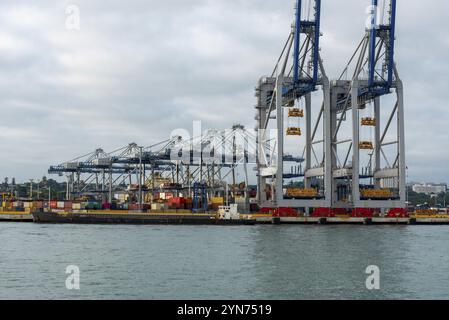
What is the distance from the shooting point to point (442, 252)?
156ft

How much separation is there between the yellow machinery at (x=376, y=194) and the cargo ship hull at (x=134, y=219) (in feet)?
59.7

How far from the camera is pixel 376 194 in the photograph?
93750 millimetres

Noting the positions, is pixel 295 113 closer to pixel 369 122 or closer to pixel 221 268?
pixel 369 122

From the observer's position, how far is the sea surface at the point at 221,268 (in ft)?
91.4

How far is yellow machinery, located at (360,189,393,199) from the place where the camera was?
93562mm

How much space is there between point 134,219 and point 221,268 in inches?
2213

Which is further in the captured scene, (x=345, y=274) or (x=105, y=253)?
(x=105, y=253)

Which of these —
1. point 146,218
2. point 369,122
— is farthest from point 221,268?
point 369,122

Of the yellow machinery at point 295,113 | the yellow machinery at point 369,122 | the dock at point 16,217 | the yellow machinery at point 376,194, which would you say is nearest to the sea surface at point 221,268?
the yellow machinery at point 295,113

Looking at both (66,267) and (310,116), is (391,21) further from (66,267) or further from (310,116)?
(66,267)

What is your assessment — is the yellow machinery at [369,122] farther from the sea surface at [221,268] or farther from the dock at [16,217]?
the dock at [16,217]
